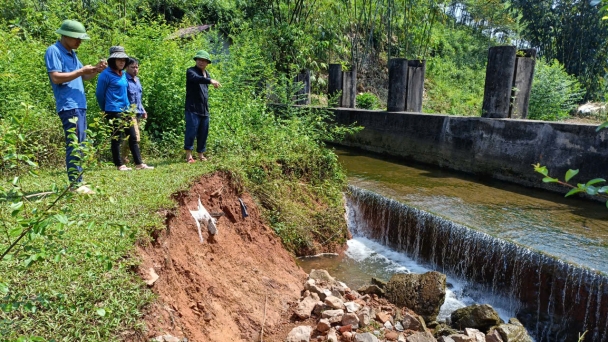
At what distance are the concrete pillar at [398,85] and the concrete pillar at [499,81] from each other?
291 cm

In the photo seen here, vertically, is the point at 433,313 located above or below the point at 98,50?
below

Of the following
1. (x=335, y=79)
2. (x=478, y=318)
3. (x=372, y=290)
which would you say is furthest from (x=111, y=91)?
(x=335, y=79)

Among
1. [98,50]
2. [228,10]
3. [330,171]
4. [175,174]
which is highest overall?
[228,10]

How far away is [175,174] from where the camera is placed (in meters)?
5.64

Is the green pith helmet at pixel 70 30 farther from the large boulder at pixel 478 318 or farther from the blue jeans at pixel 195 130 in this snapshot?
the large boulder at pixel 478 318

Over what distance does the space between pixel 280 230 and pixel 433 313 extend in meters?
2.45

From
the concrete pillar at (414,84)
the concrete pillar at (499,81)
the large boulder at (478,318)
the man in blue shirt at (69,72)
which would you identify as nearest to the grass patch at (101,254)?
the man in blue shirt at (69,72)

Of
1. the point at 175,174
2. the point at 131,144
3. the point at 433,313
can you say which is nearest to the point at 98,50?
the point at 131,144

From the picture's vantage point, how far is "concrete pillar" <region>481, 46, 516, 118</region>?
9945 millimetres

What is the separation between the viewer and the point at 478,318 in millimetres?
4977

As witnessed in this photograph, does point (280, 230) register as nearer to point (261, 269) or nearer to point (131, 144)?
point (261, 269)

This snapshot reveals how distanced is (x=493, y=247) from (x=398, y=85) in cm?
769

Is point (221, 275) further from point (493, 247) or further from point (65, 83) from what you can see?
point (493, 247)

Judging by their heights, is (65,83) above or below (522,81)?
above
